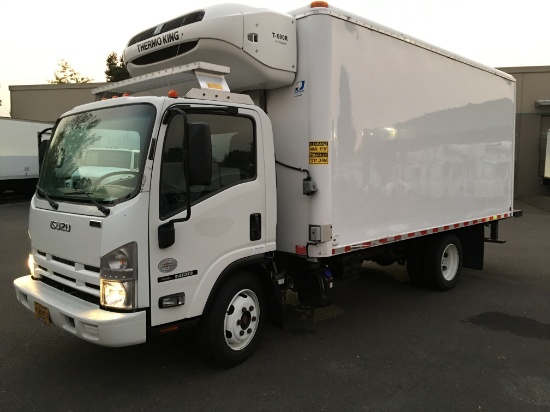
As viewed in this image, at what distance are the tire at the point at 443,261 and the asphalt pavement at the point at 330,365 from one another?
1.05ft

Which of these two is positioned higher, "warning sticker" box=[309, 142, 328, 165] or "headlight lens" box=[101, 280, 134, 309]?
"warning sticker" box=[309, 142, 328, 165]

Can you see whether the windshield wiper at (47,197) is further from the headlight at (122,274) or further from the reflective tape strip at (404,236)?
the reflective tape strip at (404,236)

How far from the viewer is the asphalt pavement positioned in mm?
3455

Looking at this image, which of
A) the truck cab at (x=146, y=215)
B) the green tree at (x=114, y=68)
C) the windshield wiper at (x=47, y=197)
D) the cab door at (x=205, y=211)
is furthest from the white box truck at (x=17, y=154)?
the green tree at (x=114, y=68)

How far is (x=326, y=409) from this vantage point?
11.0 feet

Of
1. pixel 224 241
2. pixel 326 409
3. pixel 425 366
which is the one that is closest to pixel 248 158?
pixel 224 241

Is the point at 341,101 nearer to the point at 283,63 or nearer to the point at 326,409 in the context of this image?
the point at 283,63

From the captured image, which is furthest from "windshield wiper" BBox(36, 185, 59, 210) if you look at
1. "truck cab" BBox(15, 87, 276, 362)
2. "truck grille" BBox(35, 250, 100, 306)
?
"truck grille" BBox(35, 250, 100, 306)

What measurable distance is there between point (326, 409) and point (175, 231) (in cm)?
177

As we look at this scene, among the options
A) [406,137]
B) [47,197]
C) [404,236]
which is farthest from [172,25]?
[404,236]

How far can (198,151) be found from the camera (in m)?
3.20

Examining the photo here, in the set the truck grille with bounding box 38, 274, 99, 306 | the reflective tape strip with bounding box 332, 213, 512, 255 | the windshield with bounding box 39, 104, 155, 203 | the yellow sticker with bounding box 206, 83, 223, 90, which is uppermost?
the yellow sticker with bounding box 206, 83, 223, 90

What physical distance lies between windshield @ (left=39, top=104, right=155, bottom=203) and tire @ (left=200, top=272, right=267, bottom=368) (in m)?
1.23

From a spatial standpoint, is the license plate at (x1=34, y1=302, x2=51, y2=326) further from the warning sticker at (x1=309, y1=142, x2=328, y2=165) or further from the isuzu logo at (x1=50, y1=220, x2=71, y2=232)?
the warning sticker at (x1=309, y1=142, x2=328, y2=165)
